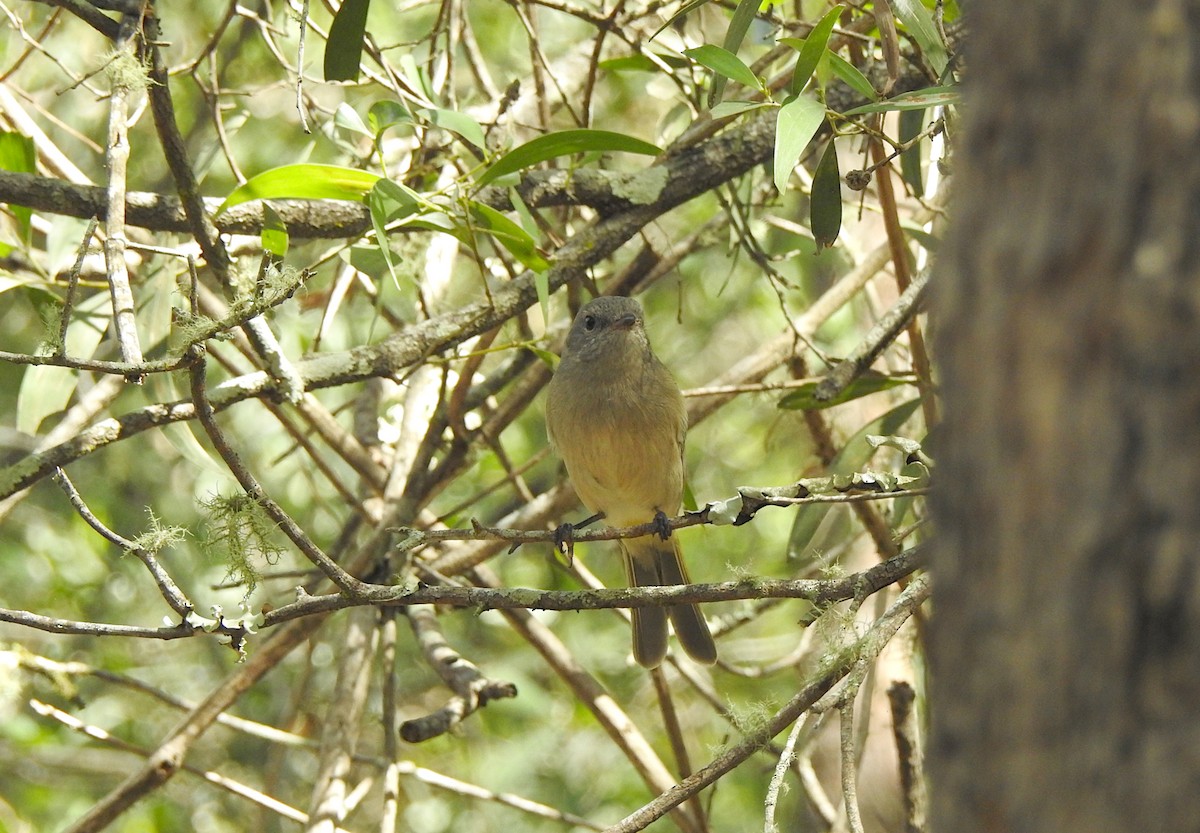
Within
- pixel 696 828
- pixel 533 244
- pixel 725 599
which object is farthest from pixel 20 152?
pixel 696 828

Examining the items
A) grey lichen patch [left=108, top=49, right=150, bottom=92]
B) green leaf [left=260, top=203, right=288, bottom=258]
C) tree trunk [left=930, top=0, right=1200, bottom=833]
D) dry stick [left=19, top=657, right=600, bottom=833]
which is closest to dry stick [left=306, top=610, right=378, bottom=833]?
dry stick [left=19, top=657, right=600, bottom=833]

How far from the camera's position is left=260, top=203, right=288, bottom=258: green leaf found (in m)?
3.45

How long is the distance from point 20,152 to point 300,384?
136 cm

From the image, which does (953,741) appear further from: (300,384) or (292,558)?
(292,558)

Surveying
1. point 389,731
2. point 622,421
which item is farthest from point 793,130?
point 389,731

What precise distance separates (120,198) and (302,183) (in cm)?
52

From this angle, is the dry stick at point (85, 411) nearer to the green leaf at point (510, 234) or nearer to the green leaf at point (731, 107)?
the green leaf at point (510, 234)

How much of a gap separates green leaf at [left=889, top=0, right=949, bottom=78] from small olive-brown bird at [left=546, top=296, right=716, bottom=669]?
1806 millimetres

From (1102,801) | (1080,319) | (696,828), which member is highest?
(1080,319)

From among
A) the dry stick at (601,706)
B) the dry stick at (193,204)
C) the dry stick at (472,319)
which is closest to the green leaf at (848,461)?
the dry stick at (601,706)

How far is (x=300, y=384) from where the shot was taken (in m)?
3.41

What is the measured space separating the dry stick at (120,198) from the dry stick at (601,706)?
2269mm

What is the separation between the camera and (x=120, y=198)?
3021 mm

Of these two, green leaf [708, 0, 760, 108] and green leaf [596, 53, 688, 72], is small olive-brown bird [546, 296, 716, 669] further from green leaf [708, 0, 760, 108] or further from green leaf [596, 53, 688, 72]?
green leaf [708, 0, 760, 108]
